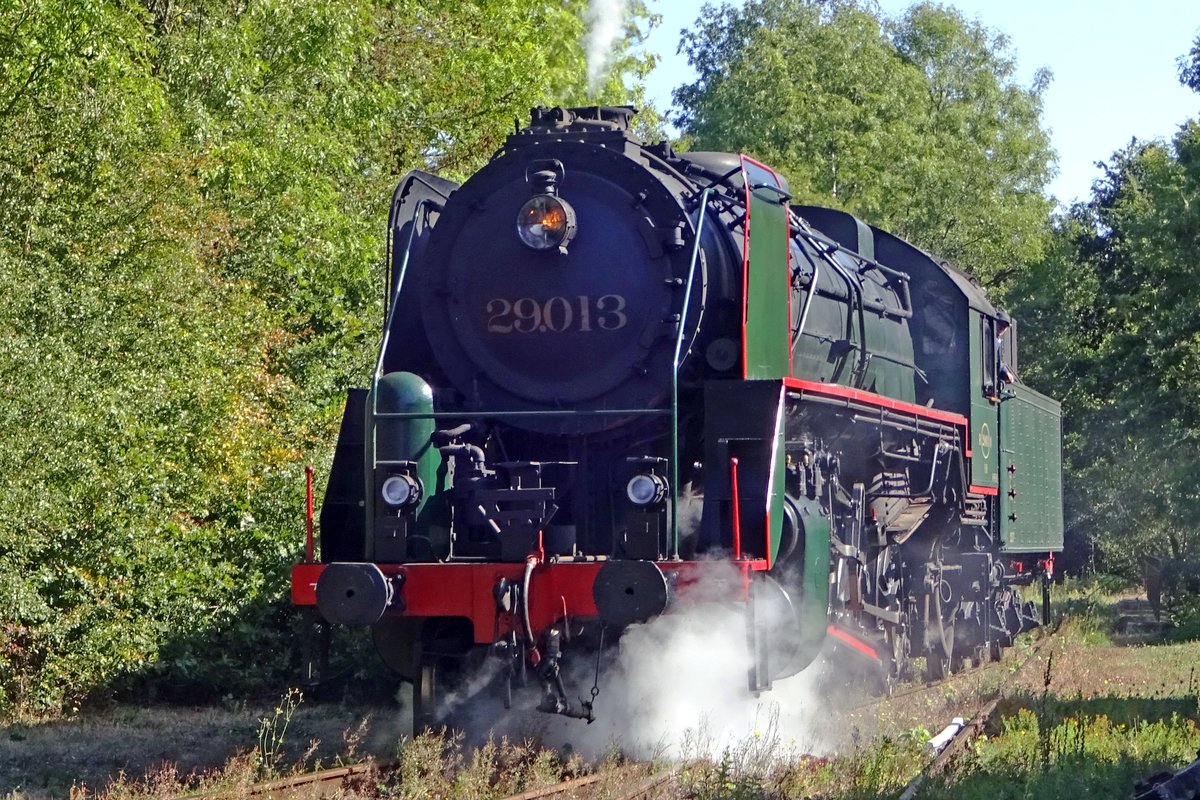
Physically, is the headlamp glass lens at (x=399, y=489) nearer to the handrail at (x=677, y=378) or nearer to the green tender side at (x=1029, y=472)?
the handrail at (x=677, y=378)

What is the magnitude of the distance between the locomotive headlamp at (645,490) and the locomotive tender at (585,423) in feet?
0.04

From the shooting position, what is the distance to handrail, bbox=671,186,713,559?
7.70 metres

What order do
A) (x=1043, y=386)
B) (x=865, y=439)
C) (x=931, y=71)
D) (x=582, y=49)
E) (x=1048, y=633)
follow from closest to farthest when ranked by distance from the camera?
(x=865, y=439)
(x=1048, y=633)
(x=582, y=49)
(x=1043, y=386)
(x=931, y=71)

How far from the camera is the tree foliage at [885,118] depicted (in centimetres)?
3691

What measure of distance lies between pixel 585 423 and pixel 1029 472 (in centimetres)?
830

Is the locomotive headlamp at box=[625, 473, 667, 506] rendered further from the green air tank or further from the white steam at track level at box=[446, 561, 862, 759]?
the green air tank

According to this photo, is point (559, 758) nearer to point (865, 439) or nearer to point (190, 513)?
point (865, 439)

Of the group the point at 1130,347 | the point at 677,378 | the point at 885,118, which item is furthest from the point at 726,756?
the point at 885,118

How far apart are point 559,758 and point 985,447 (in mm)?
5932

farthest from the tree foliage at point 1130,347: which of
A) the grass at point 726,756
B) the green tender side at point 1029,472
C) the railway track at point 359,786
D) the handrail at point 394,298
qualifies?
the railway track at point 359,786

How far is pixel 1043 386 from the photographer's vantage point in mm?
30562

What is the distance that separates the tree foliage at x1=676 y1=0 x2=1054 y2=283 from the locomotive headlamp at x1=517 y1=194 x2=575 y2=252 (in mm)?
25458

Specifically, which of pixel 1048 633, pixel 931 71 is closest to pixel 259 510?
pixel 1048 633

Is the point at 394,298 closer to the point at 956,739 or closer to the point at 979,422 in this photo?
the point at 956,739
